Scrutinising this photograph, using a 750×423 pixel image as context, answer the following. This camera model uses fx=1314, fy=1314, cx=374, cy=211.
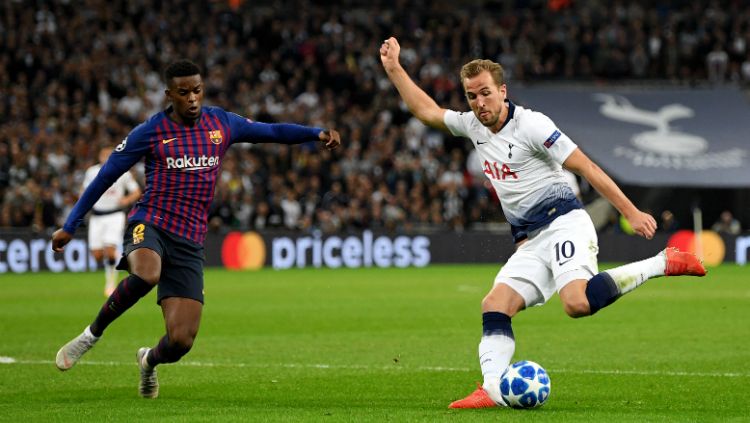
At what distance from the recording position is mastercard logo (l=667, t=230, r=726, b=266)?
3075 centimetres

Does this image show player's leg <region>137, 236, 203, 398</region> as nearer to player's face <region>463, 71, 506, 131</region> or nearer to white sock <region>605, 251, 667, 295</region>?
player's face <region>463, 71, 506, 131</region>

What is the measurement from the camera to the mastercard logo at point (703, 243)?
30.8m

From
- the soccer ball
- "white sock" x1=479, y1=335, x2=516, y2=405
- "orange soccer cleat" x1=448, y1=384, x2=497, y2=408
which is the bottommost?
"orange soccer cleat" x1=448, y1=384, x2=497, y2=408

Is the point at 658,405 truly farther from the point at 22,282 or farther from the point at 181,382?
the point at 22,282

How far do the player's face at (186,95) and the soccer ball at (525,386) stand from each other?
287cm

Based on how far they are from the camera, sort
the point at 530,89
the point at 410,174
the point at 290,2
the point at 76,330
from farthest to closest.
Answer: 1. the point at 290,2
2. the point at 530,89
3. the point at 410,174
4. the point at 76,330

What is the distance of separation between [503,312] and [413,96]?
1763mm

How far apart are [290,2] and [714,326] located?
23.7 m

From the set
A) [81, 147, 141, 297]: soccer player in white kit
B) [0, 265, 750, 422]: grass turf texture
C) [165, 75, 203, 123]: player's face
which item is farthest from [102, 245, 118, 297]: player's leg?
[165, 75, 203, 123]: player's face

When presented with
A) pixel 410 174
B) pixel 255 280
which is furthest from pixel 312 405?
pixel 410 174

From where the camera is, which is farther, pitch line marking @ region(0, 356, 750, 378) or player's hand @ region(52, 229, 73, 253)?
pitch line marking @ region(0, 356, 750, 378)

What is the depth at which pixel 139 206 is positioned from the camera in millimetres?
9398

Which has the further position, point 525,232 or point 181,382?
point 181,382

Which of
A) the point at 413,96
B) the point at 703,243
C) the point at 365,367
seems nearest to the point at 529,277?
the point at 413,96
